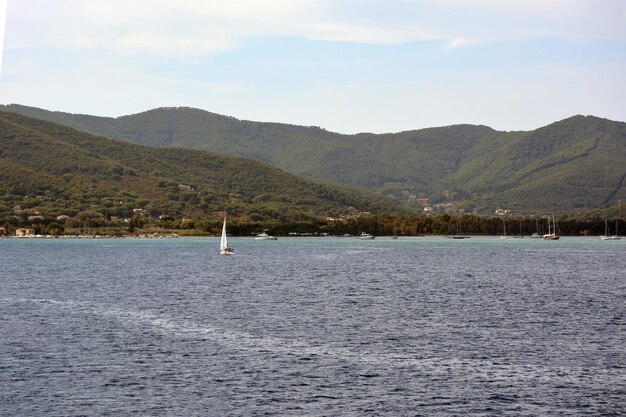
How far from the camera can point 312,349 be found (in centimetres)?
5688

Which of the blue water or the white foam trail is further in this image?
the white foam trail

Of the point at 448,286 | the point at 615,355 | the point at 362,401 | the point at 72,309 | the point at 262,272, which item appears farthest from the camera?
the point at 262,272

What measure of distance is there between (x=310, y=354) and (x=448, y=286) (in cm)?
5403

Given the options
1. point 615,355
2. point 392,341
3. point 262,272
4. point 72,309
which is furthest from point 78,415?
point 262,272

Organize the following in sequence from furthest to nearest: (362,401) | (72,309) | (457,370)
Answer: (72,309) < (457,370) < (362,401)

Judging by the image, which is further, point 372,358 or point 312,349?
point 312,349

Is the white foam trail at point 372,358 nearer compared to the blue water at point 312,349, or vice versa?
the blue water at point 312,349

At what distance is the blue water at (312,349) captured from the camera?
42969mm

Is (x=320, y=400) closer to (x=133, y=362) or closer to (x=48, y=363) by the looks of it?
(x=133, y=362)

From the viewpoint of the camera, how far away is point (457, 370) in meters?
50.3

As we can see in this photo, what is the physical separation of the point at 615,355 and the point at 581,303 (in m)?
31.4

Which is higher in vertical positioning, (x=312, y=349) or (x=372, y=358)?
(x=312, y=349)

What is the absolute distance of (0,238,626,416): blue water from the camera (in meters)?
43.0

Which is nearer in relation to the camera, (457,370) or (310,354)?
(457,370)
